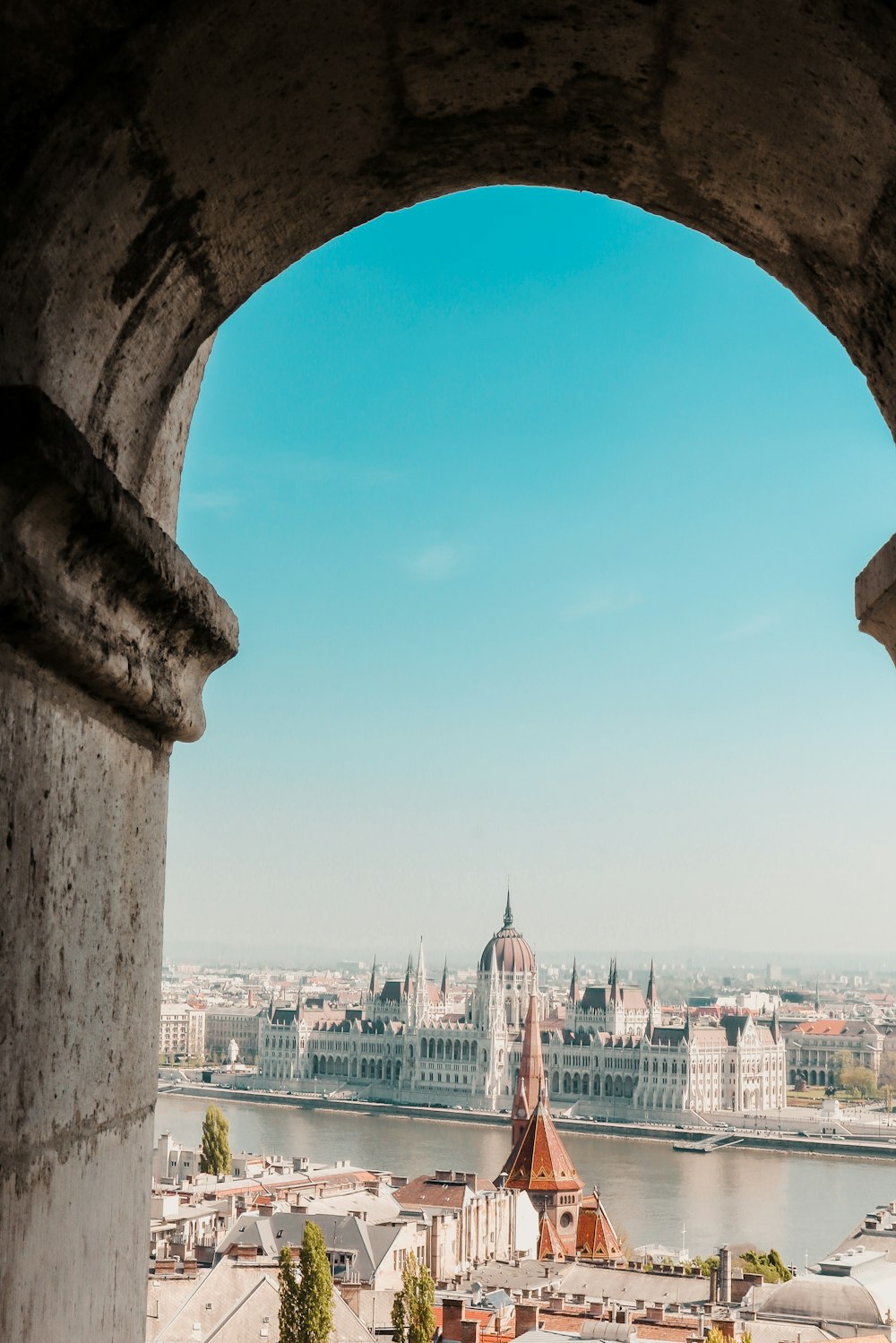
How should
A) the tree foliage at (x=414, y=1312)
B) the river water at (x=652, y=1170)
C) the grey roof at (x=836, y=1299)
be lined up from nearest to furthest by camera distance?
the tree foliage at (x=414, y=1312) < the grey roof at (x=836, y=1299) < the river water at (x=652, y=1170)

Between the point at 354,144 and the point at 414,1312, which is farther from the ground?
the point at 354,144

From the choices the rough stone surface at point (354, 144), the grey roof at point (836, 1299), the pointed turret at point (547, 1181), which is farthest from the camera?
the pointed turret at point (547, 1181)

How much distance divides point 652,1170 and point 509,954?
2934 cm

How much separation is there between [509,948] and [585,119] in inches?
2911

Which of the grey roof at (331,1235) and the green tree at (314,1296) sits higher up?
the green tree at (314,1296)

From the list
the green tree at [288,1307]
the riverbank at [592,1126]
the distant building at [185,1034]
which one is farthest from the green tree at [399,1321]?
the distant building at [185,1034]

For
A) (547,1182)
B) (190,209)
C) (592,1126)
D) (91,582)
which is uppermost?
(190,209)

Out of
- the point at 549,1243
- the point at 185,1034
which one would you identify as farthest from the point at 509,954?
the point at 549,1243

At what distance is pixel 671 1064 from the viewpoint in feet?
201

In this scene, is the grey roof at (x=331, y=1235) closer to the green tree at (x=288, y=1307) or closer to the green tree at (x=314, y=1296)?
the green tree at (x=288, y=1307)

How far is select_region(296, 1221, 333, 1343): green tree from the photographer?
18.1 metres

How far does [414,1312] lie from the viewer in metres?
18.3

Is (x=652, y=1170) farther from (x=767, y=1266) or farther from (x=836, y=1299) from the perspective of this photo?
(x=836, y=1299)

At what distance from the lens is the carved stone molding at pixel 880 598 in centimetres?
156
